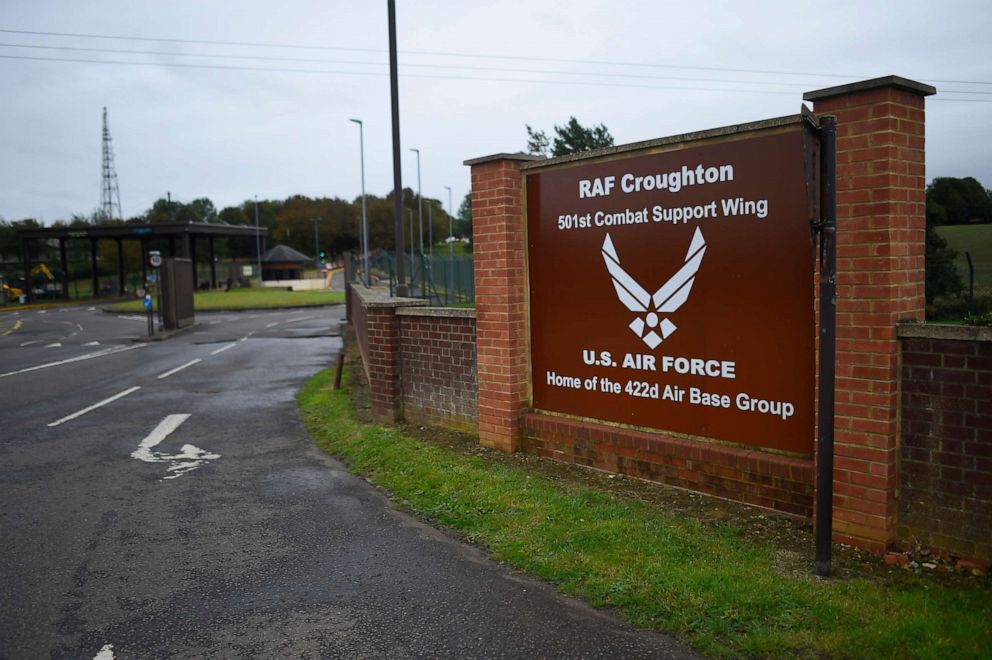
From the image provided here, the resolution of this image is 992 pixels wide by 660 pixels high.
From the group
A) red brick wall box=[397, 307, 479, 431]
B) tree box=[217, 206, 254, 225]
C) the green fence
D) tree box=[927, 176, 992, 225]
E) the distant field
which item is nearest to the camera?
red brick wall box=[397, 307, 479, 431]

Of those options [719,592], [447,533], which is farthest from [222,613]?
[719,592]

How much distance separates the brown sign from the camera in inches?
225

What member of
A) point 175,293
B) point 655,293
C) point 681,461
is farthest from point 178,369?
point 681,461

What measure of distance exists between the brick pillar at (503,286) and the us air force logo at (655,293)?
1.22m

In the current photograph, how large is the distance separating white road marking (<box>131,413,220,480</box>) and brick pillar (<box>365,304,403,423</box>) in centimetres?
211

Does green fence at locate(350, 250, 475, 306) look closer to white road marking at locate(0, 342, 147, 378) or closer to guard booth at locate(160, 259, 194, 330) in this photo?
white road marking at locate(0, 342, 147, 378)

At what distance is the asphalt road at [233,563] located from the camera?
4.29m

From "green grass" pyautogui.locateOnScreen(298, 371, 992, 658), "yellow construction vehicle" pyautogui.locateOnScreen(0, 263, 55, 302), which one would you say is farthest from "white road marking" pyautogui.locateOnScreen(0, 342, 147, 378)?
"yellow construction vehicle" pyautogui.locateOnScreen(0, 263, 55, 302)

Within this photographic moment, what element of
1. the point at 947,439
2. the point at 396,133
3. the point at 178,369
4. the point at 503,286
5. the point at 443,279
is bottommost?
the point at 178,369

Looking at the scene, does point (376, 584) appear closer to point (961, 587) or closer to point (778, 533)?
point (778, 533)

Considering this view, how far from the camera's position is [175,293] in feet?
98.4

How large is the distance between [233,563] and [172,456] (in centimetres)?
413

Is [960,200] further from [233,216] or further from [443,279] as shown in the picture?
[233,216]

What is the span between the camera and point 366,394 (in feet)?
42.3
